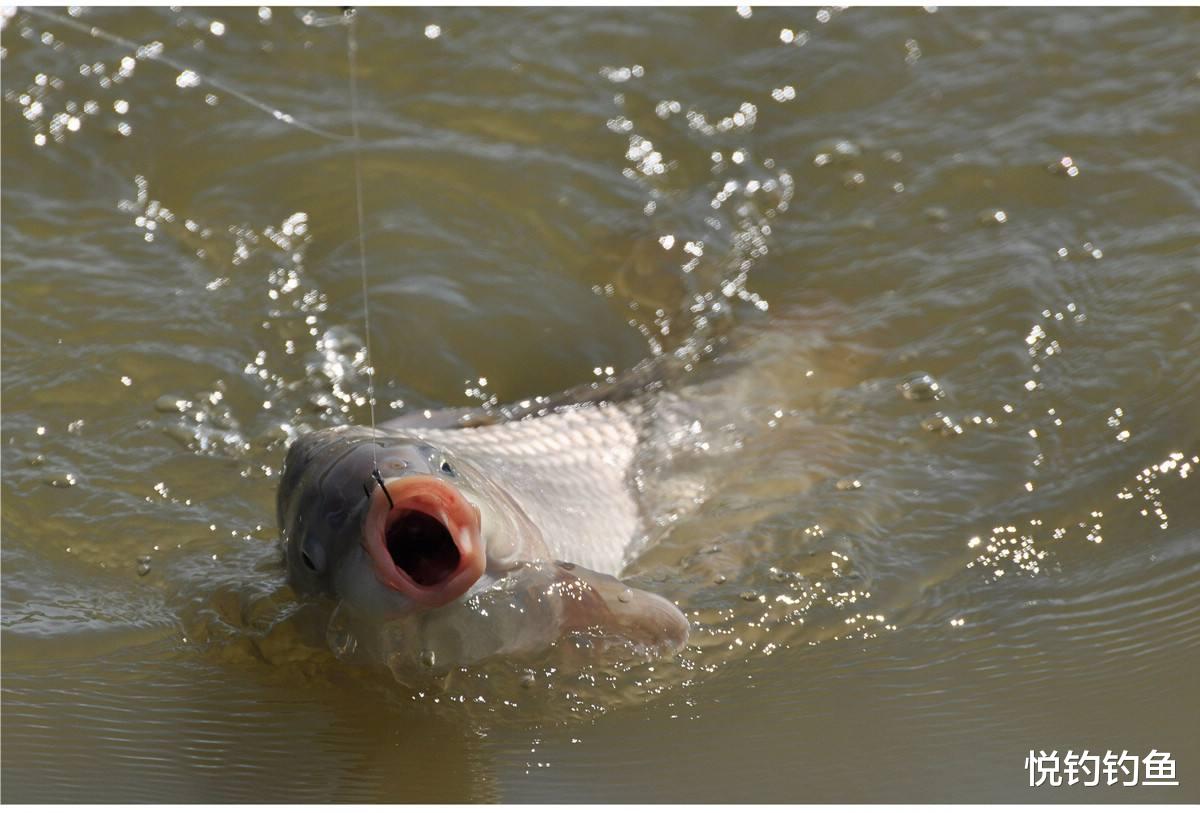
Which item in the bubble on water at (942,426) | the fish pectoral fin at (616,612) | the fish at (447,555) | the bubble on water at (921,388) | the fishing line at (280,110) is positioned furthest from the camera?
the fishing line at (280,110)

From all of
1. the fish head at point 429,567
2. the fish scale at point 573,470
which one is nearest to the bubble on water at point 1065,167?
the fish scale at point 573,470

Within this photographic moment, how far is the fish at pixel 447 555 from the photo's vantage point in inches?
123

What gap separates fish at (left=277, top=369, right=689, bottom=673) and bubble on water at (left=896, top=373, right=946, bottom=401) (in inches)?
51.2

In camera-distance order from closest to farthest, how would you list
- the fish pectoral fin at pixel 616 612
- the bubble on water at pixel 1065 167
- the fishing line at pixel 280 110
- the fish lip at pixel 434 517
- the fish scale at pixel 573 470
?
the fish lip at pixel 434 517 < the fish pectoral fin at pixel 616 612 < the fish scale at pixel 573 470 < the bubble on water at pixel 1065 167 < the fishing line at pixel 280 110

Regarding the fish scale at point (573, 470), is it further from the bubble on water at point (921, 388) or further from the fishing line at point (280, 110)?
the fishing line at point (280, 110)

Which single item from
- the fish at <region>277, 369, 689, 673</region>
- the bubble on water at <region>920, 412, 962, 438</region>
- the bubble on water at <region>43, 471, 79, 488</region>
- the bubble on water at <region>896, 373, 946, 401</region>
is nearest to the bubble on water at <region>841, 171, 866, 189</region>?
the bubble on water at <region>896, 373, 946, 401</region>

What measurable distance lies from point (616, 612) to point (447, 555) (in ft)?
1.52

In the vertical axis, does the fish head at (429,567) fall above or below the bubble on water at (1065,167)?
below

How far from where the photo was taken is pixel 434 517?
3080 millimetres

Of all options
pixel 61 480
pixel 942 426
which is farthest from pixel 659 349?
pixel 61 480

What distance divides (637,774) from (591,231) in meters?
2.88

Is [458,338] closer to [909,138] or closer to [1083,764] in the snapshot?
[909,138]

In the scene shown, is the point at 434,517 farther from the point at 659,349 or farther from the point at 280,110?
the point at 280,110

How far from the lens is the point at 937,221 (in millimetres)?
5734
